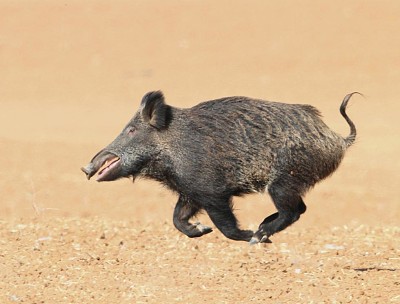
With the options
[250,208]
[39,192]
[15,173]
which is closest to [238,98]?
[250,208]

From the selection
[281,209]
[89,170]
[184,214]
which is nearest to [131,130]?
[89,170]

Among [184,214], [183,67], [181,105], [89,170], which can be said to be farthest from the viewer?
[183,67]

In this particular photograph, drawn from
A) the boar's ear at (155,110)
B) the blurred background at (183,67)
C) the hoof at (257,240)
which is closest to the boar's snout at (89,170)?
the boar's ear at (155,110)

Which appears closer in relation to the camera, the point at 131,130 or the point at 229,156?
the point at 229,156

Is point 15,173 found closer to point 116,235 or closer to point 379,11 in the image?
Result: point 116,235

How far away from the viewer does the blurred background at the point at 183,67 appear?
21.5 metres

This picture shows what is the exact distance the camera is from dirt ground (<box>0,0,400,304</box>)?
1011cm

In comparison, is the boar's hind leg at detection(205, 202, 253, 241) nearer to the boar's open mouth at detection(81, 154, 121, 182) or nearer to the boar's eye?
the boar's open mouth at detection(81, 154, 121, 182)

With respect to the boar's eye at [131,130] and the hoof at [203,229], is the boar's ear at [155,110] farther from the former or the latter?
the hoof at [203,229]

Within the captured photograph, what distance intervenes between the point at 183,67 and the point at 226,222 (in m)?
21.7

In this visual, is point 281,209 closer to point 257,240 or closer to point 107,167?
point 257,240

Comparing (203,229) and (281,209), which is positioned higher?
(281,209)

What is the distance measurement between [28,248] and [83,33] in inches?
A: 887

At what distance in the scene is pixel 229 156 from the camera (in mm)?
9516
